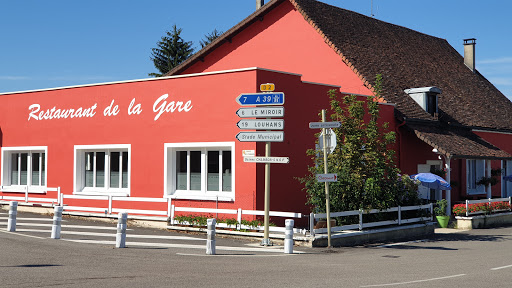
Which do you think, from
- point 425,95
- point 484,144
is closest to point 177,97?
point 425,95

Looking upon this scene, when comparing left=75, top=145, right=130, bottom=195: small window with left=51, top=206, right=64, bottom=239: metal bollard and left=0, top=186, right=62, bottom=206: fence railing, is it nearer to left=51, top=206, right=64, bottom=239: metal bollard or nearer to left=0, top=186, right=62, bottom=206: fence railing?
A: left=0, top=186, right=62, bottom=206: fence railing

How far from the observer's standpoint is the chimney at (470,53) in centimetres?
3628

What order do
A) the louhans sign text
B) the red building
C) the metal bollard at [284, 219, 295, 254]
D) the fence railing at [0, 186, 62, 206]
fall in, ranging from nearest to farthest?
the metal bollard at [284, 219, 295, 254] → the red building → the louhans sign text → the fence railing at [0, 186, 62, 206]

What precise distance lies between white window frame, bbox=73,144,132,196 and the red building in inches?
1.8

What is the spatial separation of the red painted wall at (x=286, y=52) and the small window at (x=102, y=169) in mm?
9154

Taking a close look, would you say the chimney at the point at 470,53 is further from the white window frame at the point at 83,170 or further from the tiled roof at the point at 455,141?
the white window frame at the point at 83,170

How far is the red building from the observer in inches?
747

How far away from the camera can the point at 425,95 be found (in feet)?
87.9

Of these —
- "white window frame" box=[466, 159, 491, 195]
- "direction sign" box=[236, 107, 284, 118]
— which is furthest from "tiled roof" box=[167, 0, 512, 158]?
"direction sign" box=[236, 107, 284, 118]

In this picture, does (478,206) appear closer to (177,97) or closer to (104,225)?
(177,97)

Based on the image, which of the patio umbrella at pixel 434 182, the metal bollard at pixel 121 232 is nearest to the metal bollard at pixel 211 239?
the metal bollard at pixel 121 232

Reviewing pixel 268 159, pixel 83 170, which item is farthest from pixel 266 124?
pixel 83 170

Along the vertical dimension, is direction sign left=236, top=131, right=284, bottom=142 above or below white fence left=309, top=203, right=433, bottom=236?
above

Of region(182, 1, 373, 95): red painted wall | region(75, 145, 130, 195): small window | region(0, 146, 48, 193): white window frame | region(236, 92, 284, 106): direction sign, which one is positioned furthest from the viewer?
region(182, 1, 373, 95): red painted wall
